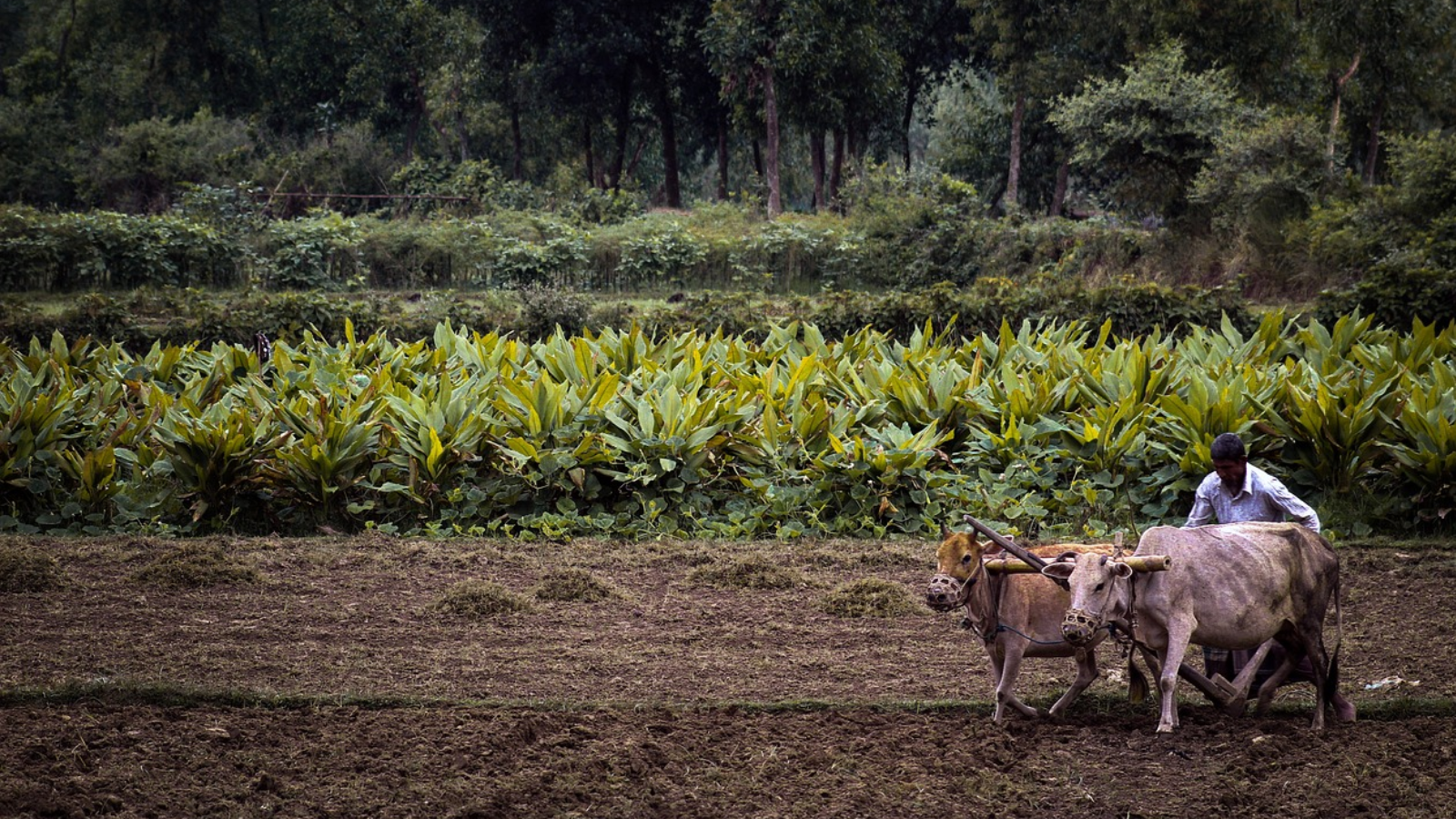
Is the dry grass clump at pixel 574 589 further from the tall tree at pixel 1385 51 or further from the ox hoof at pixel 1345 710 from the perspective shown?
the tall tree at pixel 1385 51

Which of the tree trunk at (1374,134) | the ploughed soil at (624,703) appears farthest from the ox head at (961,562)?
the tree trunk at (1374,134)

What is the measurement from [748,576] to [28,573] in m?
3.85

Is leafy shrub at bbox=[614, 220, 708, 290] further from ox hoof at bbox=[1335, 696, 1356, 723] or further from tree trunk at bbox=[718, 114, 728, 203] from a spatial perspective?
ox hoof at bbox=[1335, 696, 1356, 723]

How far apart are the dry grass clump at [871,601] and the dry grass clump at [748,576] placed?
0.37 metres

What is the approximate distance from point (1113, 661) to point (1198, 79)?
16.9 meters

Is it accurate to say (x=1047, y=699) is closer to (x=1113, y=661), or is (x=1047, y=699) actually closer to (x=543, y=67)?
(x=1113, y=661)

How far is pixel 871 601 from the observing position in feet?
22.2

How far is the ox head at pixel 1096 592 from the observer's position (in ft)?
14.2

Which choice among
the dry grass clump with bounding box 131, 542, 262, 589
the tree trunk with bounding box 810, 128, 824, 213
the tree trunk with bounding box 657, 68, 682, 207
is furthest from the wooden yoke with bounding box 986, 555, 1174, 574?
the tree trunk with bounding box 657, 68, 682, 207

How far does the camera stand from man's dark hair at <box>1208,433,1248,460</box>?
16.3 ft

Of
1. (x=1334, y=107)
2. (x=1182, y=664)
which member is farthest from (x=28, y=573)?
(x=1334, y=107)

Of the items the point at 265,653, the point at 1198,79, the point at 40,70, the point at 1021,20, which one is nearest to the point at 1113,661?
the point at 265,653

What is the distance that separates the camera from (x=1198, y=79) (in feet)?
67.6

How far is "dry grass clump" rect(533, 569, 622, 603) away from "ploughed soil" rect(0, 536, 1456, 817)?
16mm
